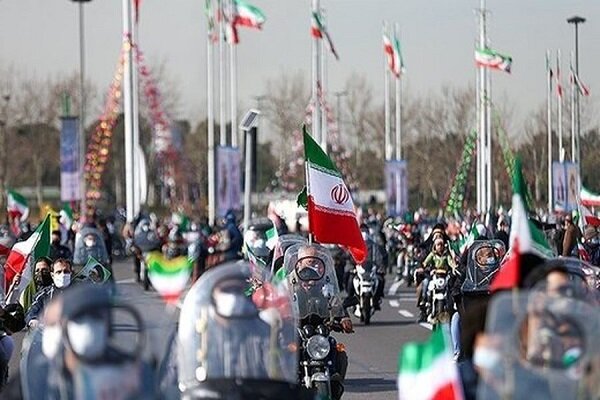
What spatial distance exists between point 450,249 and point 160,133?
44.9 meters

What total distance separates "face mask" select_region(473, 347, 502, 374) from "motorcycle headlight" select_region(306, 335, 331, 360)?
5793mm

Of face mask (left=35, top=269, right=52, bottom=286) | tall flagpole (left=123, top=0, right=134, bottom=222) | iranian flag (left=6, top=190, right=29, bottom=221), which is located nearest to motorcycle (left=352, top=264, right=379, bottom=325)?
face mask (left=35, top=269, right=52, bottom=286)

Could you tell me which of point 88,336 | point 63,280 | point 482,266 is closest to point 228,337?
point 88,336

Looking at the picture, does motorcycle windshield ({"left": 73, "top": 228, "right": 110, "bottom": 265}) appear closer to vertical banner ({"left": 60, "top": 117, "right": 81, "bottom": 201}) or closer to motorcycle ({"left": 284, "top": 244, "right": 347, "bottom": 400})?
motorcycle ({"left": 284, "top": 244, "right": 347, "bottom": 400})

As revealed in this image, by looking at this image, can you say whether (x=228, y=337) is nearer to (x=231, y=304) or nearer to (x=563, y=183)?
(x=231, y=304)

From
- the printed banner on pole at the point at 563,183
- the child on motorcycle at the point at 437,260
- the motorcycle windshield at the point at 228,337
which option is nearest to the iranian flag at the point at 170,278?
the motorcycle windshield at the point at 228,337

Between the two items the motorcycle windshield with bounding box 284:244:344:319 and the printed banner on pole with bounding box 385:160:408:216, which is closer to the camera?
the motorcycle windshield with bounding box 284:244:344:319

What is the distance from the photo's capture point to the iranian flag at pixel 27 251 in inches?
627

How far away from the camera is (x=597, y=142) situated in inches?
2448

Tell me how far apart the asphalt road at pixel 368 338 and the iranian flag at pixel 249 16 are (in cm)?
1820

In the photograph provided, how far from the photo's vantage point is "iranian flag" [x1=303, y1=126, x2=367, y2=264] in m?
14.5

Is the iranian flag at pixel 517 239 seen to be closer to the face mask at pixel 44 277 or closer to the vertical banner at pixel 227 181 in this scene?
the face mask at pixel 44 277

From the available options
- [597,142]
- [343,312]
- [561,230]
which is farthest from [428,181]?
[343,312]

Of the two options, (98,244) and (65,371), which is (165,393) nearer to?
(65,371)
